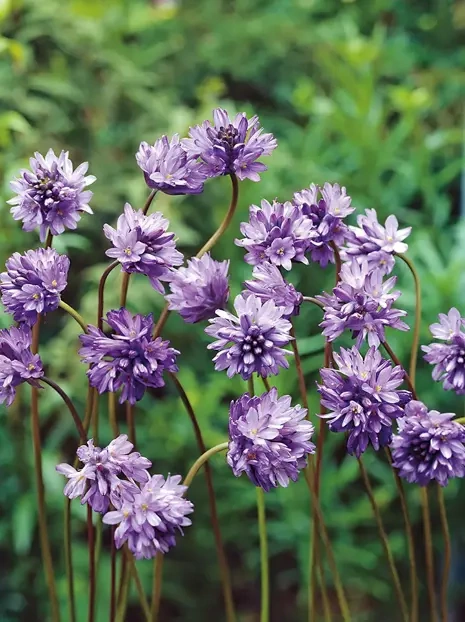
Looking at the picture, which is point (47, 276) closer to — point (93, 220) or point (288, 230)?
point (288, 230)

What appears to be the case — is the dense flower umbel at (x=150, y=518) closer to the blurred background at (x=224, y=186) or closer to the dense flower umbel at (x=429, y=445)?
the dense flower umbel at (x=429, y=445)

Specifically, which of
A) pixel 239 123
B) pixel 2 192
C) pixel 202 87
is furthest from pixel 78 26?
pixel 239 123

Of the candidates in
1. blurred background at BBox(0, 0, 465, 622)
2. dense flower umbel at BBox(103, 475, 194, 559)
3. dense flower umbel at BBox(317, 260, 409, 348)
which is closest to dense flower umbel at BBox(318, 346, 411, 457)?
dense flower umbel at BBox(317, 260, 409, 348)

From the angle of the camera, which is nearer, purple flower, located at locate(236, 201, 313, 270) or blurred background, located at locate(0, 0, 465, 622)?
purple flower, located at locate(236, 201, 313, 270)

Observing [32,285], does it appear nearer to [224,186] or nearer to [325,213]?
[325,213]

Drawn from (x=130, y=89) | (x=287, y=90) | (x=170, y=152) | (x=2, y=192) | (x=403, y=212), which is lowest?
(x=170, y=152)

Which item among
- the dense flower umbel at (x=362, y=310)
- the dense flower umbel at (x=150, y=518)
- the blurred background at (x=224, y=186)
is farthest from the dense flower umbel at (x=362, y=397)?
the blurred background at (x=224, y=186)

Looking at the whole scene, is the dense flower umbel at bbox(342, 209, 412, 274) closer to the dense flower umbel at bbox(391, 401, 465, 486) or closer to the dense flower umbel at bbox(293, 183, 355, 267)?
the dense flower umbel at bbox(293, 183, 355, 267)
